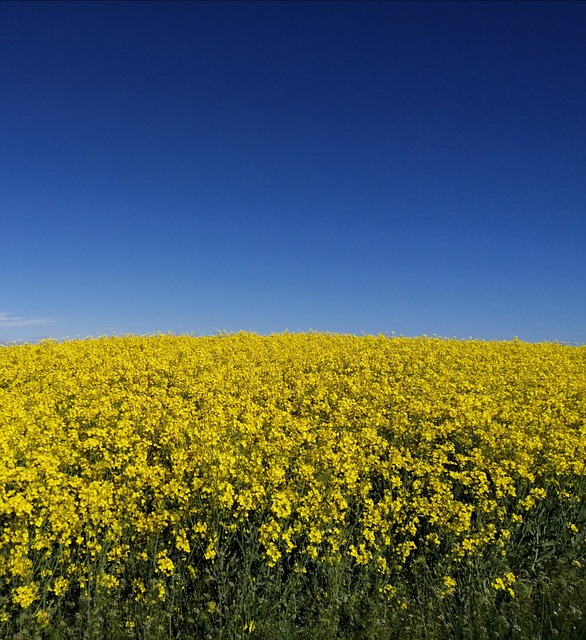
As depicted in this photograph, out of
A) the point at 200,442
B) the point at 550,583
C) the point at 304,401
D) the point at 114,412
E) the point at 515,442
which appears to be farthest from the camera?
the point at 304,401

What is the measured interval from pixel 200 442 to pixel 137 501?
1405mm

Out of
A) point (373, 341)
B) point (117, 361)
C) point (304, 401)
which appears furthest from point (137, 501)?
point (373, 341)

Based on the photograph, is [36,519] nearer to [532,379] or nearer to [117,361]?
[117,361]

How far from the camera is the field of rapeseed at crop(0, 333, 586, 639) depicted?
6.86 metres

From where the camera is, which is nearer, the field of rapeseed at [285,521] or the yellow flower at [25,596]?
the yellow flower at [25,596]

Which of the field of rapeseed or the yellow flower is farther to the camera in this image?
the field of rapeseed

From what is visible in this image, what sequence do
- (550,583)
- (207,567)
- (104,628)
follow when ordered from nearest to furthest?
(104,628) < (207,567) < (550,583)

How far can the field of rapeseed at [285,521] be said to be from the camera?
6863 millimetres

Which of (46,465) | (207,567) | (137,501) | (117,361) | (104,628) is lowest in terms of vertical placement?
(104,628)

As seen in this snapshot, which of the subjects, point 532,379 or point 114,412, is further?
point 532,379

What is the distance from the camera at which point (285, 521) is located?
7742 mm

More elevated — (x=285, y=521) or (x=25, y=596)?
(x=285, y=521)

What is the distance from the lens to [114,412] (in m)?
10.6

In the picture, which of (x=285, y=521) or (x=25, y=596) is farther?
(x=285, y=521)
